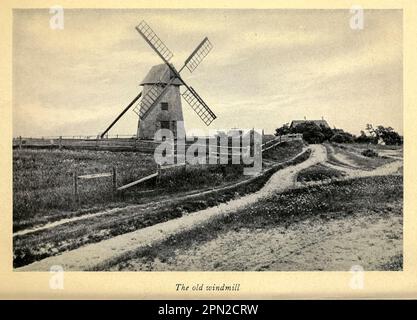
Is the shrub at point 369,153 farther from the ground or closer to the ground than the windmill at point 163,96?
closer to the ground

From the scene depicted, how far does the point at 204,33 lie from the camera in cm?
870

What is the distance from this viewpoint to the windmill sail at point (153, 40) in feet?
28.0

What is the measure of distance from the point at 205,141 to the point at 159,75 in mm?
1780

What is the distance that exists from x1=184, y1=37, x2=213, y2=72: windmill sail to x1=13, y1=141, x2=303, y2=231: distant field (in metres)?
2.15

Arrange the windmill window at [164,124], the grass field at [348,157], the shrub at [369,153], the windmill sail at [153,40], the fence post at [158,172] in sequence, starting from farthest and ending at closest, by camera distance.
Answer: the windmill window at [164,124]
the grass field at [348,157]
the shrub at [369,153]
the fence post at [158,172]
the windmill sail at [153,40]

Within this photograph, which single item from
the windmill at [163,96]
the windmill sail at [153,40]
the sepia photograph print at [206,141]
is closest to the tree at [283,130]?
the sepia photograph print at [206,141]

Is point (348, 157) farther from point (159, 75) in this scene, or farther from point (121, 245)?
point (121, 245)

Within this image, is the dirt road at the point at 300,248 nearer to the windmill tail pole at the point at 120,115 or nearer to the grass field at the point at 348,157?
the grass field at the point at 348,157

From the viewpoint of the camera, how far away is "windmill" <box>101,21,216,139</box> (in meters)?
8.80

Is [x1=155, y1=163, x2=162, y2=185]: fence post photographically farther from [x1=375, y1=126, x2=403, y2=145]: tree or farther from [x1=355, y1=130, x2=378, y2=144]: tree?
[x1=375, y1=126, x2=403, y2=145]: tree

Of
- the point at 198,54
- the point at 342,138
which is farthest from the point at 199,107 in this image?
the point at 342,138

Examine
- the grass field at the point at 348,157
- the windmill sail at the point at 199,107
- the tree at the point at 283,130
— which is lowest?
the grass field at the point at 348,157

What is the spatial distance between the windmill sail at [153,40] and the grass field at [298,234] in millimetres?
3606

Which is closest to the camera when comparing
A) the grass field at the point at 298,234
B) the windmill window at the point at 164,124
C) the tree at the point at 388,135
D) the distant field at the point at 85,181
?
the grass field at the point at 298,234
